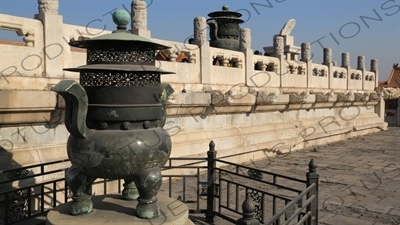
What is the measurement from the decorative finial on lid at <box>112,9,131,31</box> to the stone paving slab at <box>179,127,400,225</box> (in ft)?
8.57

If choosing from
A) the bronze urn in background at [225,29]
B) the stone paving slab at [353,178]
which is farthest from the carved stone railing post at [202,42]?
the stone paving slab at [353,178]

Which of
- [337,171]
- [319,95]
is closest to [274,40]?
[319,95]

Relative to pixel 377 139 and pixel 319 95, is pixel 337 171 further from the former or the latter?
pixel 377 139

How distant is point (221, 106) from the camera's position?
26.9ft

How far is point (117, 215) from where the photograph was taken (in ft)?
10.7

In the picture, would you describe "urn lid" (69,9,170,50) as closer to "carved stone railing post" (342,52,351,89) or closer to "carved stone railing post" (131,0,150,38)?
"carved stone railing post" (131,0,150,38)

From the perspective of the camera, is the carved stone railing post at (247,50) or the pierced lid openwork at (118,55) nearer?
the pierced lid openwork at (118,55)

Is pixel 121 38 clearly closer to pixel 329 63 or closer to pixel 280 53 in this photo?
pixel 280 53

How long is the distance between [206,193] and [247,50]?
5386 millimetres

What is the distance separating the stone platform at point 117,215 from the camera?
3117 millimetres

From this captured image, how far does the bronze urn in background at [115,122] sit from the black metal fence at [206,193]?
0.88 metres

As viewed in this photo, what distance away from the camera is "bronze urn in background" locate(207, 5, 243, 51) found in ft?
33.1

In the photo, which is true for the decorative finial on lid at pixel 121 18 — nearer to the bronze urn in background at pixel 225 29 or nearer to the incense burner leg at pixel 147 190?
the incense burner leg at pixel 147 190

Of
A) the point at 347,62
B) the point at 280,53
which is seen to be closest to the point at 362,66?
the point at 347,62
